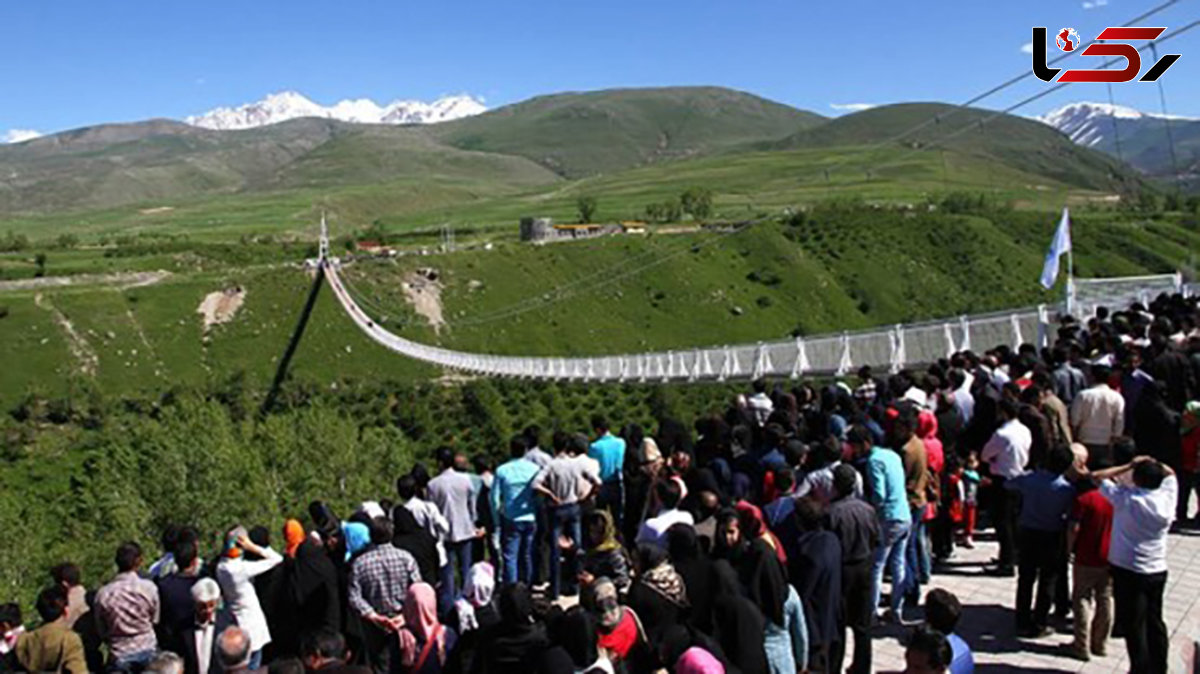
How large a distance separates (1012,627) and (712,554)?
3166mm

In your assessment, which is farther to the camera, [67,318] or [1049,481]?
[67,318]

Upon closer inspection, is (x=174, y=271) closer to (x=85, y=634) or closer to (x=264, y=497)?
(x=264, y=497)

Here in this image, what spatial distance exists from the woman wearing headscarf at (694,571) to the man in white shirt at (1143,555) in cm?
276

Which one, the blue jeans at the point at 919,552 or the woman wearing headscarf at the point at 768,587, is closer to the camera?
the woman wearing headscarf at the point at 768,587

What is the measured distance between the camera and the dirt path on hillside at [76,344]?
205 feet

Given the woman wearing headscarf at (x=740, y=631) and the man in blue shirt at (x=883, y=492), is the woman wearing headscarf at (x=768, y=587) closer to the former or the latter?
the woman wearing headscarf at (x=740, y=631)

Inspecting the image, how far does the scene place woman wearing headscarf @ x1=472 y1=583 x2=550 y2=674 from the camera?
5.18 meters

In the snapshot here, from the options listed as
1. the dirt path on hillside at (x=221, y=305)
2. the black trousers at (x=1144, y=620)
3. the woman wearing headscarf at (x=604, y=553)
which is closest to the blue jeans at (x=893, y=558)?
the black trousers at (x=1144, y=620)

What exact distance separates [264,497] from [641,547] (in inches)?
1594

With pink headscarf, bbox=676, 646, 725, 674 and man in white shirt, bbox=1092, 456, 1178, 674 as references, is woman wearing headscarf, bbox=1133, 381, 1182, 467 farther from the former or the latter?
pink headscarf, bbox=676, 646, 725, 674

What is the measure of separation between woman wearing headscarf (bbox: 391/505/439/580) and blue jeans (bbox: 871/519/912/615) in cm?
319

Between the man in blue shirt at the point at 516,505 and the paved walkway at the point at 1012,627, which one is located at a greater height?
the man in blue shirt at the point at 516,505

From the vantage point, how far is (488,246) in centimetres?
9156

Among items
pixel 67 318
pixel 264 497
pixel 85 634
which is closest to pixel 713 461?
pixel 85 634
